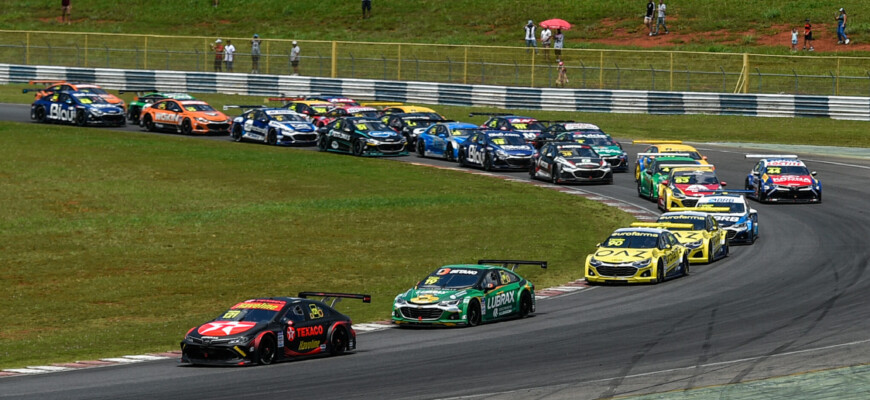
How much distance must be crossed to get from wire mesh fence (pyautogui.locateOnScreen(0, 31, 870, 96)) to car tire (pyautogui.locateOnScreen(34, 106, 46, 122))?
1509cm

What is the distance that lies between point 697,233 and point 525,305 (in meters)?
8.53

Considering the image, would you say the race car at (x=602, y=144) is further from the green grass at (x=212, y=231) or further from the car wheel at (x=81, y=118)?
the car wheel at (x=81, y=118)

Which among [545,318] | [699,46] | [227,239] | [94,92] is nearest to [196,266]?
[227,239]

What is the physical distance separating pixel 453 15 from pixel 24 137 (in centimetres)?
3684

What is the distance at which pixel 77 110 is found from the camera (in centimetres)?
5772

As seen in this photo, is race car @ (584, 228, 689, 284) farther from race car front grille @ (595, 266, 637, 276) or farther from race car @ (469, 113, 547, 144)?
race car @ (469, 113, 547, 144)

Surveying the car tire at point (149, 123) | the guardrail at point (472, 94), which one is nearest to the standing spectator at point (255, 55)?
the guardrail at point (472, 94)

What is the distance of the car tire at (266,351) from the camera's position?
20.4 meters

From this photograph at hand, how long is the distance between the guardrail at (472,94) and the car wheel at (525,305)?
37263 millimetres

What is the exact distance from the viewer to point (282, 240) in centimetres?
3462

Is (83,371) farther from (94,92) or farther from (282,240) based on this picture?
(94,92)

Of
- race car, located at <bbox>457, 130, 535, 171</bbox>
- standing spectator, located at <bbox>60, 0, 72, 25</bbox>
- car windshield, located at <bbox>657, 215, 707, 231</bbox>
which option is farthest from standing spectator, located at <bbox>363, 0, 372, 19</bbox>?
car windshield, located at <bbox>657, 215, 707, 231</bbox>

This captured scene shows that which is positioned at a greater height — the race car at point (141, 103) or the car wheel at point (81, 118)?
the race car at point (141, 103)

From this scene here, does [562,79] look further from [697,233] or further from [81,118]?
[697,233]
